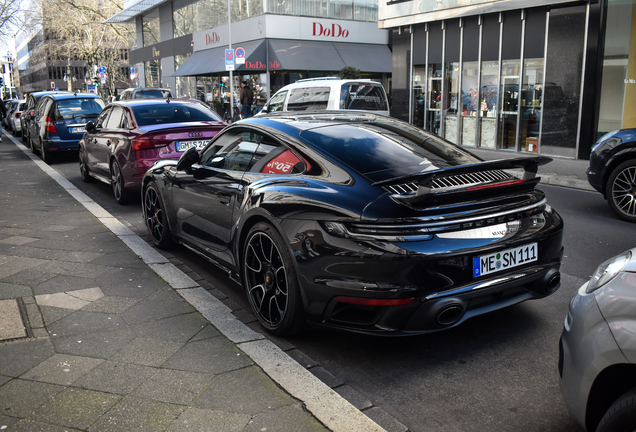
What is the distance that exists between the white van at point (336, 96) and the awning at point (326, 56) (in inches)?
589

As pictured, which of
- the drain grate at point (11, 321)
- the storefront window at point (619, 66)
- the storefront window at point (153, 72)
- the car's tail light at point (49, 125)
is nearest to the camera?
the drain grate at point (11, 321)

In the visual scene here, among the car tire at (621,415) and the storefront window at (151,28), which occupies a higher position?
the storefront window at (151,28)

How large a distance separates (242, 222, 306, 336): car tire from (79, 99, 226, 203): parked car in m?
4.66

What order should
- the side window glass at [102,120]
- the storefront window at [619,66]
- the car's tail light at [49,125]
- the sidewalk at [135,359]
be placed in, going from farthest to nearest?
the car's tail light at [49,125] < the storefront window at [619,66] < the side window glass at [102,120] < the sidewalk at [135,359]

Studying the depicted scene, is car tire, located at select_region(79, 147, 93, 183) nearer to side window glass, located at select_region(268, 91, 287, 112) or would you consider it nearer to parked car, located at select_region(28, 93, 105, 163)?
parked car, located at select_region(28, 93, 105, 163)

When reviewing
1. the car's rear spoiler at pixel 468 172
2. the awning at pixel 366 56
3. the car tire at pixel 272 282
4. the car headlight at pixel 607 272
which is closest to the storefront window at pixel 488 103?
the car's rear spoiler at pixel 468 172

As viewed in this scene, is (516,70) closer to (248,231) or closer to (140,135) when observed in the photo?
(140,135)

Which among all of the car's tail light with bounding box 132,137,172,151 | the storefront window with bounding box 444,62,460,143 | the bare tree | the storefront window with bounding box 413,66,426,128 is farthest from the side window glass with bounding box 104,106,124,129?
the bare tree

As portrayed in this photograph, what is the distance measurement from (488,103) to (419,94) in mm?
3188

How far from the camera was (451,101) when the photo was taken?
59.5ft

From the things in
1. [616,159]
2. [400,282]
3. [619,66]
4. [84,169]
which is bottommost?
[84,169]

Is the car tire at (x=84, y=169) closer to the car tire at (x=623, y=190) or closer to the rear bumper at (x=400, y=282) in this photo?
the rear bumper at (x=400, y=282)

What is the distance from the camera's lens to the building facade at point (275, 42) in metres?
28.7

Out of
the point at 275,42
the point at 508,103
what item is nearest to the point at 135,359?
the point at 508,103
